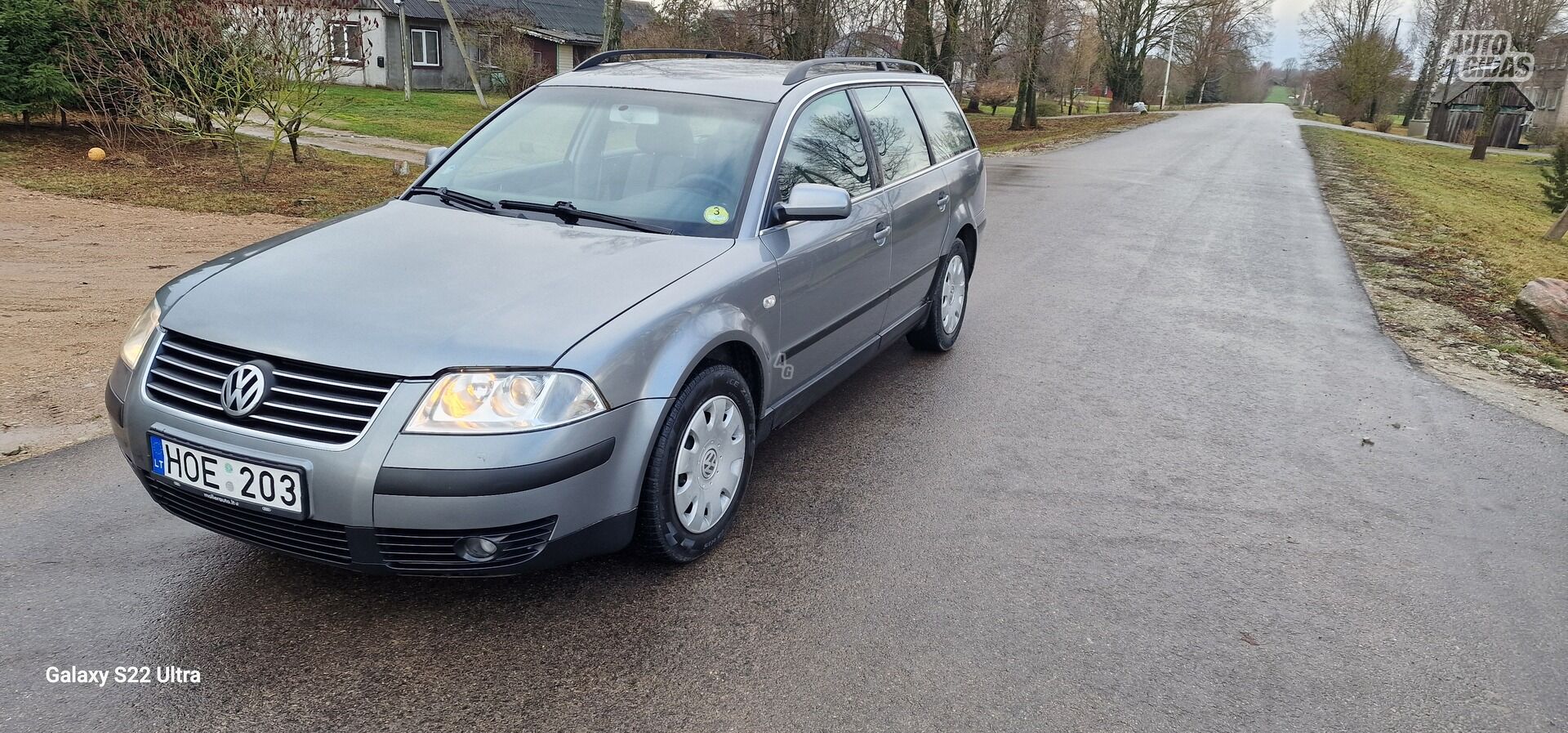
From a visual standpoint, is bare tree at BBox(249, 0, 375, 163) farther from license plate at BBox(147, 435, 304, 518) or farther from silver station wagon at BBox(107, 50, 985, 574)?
license plate at BBox(147, 435, 304, 518)

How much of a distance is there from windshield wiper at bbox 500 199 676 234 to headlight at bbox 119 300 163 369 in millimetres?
1305

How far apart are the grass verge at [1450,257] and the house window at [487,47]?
25.4 meters

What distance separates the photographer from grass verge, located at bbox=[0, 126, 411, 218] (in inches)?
414

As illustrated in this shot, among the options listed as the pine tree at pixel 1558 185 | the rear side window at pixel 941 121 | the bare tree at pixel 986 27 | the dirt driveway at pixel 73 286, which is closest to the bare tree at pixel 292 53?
the dirt driveway at pixel 73 286

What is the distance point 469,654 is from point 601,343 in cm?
101

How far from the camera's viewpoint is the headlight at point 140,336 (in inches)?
127

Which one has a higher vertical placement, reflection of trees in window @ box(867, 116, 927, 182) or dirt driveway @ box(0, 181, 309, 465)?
reflection of trees in window @ box(867, 116, 927, 182)

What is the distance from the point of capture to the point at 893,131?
5453 mm

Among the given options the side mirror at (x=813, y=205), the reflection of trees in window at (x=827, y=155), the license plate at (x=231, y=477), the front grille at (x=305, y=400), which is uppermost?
the reflection of trees in window at (x=827, y=155)

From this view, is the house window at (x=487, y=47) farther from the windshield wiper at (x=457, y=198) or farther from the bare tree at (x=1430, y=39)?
the bare tree at (x=1430, y=39)

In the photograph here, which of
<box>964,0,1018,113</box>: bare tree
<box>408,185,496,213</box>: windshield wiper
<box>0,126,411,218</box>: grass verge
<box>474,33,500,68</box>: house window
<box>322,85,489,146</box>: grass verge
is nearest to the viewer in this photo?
<box>408,185,496,213</box>: windshield wiper

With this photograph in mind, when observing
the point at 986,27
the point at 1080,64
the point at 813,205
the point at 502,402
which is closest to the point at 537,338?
the point at 502,402

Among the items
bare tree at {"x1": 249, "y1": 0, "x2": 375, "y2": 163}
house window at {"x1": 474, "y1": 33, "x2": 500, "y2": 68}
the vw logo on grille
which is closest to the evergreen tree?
bare tree at {"x1": 249, "y1": 0, "x2": 375, "y2": 163}

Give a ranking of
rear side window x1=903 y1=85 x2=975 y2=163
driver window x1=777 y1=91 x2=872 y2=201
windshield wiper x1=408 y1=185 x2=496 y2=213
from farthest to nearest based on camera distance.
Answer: rear side window x1=903 y1=85 x2=975 y2=163, driver window x1=777 y1=91 x2=872 y2=201, windshield wiper x1=408 y1=185 x2=496 y2=213
